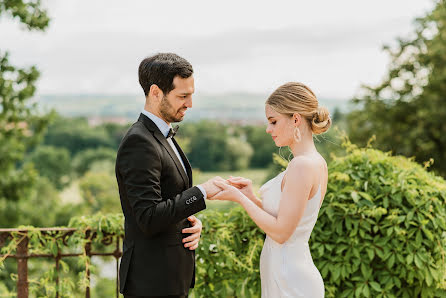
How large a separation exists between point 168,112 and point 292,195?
Result: 75 cm

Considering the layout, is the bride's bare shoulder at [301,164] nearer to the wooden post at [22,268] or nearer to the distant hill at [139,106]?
the wooden post at [22,268]

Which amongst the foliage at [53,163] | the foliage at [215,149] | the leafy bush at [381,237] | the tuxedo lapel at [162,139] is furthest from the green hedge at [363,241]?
the foliage at [53,163]

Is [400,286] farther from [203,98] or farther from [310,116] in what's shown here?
[203,98]

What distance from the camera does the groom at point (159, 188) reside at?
7.63 ft

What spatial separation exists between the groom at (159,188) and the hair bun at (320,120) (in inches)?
25.2

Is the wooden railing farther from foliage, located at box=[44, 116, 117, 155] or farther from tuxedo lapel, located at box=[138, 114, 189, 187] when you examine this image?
foliage, located at box=[44, 116, 117, 155]

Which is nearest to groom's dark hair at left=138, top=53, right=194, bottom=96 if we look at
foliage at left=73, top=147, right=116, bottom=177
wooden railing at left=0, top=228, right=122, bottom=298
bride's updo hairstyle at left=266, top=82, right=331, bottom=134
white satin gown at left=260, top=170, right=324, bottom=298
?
bride's updo hairstyle at left=266, top=82, right=331, bottom=134

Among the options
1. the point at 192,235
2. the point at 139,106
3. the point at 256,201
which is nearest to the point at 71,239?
the point at 192,235

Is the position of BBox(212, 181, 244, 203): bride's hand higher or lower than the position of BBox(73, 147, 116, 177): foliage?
higher

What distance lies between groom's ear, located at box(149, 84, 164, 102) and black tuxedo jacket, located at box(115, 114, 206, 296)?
0.12 metres

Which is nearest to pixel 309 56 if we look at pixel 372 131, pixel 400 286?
pixel 372 131

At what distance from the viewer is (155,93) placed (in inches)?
98.5

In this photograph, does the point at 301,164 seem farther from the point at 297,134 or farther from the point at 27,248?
the point at 27,248

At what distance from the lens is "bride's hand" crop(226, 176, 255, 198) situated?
2.76 metres
